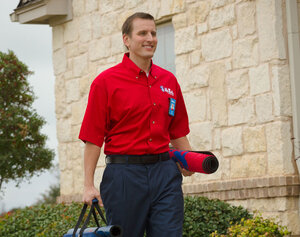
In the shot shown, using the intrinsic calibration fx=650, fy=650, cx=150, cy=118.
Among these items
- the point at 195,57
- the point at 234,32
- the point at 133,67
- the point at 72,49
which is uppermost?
the point at 72,49

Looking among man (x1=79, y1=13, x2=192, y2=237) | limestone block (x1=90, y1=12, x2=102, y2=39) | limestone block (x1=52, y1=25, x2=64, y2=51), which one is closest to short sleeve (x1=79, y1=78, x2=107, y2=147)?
man (x1=79, y1=13, x2=192, y2=237)

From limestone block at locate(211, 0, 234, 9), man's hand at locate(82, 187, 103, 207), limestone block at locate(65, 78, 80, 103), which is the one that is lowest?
man's hand at locate(82, 187, 103, 207)

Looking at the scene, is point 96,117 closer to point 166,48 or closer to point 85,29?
point 166,48

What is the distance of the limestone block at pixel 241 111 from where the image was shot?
8.20 metres

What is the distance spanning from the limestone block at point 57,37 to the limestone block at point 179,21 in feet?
9.39

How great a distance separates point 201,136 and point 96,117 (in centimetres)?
444

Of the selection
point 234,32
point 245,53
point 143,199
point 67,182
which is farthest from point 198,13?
point 143,199

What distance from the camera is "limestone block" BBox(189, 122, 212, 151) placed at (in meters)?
8.73

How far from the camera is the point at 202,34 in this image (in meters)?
8.93

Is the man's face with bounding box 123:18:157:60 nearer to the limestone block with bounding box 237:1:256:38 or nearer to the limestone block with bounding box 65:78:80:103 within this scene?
the limestone block with bounding box 237:1:256:38

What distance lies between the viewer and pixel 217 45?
8695mm

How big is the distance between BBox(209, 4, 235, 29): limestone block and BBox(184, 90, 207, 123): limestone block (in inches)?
37.1

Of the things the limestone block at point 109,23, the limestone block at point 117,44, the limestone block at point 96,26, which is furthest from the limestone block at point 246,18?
the limestone block at point 96,26

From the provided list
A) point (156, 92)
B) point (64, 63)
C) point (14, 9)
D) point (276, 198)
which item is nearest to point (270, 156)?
point (276, 198)
